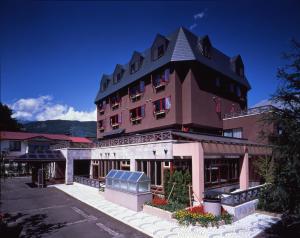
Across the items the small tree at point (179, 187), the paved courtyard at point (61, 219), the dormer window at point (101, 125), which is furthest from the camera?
the dormer window at point (101, 125)

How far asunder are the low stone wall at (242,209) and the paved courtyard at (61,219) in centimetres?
562

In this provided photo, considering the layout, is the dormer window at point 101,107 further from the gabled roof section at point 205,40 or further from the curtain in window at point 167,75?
the gabled roof section at point 205,40

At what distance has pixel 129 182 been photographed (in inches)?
683

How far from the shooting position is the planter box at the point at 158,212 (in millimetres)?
13684

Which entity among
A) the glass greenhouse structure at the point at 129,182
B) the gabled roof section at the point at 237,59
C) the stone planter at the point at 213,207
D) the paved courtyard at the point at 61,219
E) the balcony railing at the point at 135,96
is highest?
the gabled roof section at the point at 237,59

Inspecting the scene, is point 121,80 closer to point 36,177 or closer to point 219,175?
point 36,177

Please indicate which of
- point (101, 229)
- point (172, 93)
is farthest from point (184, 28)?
point (101, 229)

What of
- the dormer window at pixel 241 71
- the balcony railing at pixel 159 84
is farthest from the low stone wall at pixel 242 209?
the dormer window at pixel 241 71

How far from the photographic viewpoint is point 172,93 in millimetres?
23953

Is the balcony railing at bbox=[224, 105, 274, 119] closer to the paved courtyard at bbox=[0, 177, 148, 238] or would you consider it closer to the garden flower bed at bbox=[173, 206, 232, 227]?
the garden flower bed at bbox=[173, 206, 232, 227]

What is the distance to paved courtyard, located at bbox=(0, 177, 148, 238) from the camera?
1222cm

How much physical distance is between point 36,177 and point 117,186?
18080mm

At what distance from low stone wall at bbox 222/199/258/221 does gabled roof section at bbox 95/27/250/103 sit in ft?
48.5

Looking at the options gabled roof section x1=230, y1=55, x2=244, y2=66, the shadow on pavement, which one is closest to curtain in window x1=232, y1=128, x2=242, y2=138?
gabled roof section x1=230, y1=55, x2=244, y2=66
